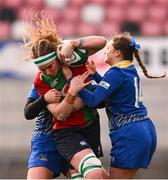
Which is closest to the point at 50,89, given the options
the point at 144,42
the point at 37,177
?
the point at 37,177

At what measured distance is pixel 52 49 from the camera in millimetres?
6336

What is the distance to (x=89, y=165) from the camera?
245 inches

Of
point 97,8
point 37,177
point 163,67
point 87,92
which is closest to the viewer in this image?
point 87,92

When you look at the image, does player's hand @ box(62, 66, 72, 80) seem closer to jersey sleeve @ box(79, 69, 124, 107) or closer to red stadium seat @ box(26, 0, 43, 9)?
jersey sleeve @ box(79, 69, 124, 107)

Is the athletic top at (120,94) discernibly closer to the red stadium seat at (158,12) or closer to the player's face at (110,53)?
the player's face at (110,53)

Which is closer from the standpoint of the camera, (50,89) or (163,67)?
(50,89)

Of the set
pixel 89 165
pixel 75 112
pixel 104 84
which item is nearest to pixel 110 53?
pixel 104 84

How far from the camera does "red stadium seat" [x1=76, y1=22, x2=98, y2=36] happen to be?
1445 cm

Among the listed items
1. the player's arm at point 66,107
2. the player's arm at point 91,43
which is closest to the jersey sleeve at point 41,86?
the player's arm at point 66,107

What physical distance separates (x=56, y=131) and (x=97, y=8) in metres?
8.35

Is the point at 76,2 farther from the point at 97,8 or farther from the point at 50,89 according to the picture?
the point at 50,89

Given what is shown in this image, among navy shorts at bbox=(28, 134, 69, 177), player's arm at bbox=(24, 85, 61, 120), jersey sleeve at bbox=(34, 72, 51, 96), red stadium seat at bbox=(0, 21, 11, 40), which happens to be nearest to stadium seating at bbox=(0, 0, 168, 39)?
red stadium seat at bbox=(0, 21, 11, 40)

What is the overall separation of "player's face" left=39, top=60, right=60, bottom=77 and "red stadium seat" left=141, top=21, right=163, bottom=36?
8.36m

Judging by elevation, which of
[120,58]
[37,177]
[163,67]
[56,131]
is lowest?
[163,67]
